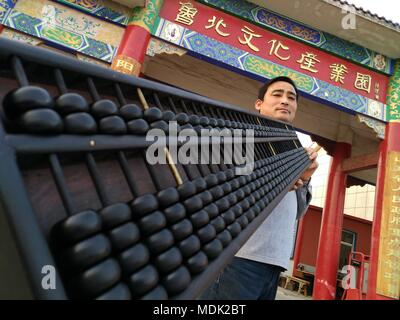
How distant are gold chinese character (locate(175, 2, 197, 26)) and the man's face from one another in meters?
2.59

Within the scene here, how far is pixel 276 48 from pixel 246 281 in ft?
12.2

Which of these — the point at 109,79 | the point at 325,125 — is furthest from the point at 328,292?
the point at 109,79

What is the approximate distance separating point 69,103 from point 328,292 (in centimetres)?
580

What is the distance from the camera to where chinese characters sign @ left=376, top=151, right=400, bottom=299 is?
388 centimetres

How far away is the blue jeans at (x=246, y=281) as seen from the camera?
137 cm

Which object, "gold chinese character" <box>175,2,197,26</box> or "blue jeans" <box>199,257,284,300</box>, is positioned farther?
"gold chinese character" <box>175,2,197,26</box>

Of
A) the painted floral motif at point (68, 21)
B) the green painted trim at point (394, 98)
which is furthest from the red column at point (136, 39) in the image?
the green painted trim at point (394, 98)

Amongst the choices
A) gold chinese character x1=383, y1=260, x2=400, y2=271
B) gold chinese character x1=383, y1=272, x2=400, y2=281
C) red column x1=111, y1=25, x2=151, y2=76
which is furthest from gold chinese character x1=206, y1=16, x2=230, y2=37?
gold chinese character x1=383, y1=272, x2=400, y2=281

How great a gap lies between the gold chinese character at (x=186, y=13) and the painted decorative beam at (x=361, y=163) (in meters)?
3.93

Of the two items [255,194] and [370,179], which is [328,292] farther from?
[255,194]

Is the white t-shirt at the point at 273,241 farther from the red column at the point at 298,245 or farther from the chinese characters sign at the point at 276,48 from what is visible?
the red column at the point at 298,245

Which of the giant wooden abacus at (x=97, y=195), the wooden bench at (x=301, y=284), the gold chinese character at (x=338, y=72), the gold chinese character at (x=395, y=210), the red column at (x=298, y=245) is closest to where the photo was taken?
the giant wooden abacus at (x=97, y=195)

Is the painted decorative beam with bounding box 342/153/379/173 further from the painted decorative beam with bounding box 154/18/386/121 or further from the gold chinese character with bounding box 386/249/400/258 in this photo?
the gold chinese character with bounding box 386/249/400/258

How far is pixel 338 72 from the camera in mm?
4340
